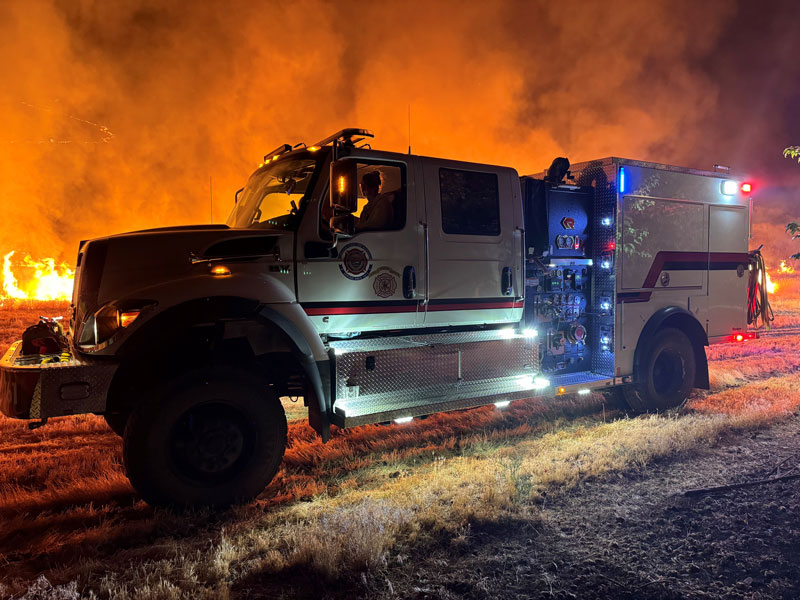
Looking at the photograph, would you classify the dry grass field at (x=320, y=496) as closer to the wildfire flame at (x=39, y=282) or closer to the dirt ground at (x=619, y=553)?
the dirt ground at (x=619, y=553)

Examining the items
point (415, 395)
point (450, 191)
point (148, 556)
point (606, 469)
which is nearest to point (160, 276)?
point (148, 556)

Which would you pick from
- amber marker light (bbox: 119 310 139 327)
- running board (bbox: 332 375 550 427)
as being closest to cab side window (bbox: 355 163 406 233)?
running board (bbox: 332 375 550 427)

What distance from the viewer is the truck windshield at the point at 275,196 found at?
218 inches

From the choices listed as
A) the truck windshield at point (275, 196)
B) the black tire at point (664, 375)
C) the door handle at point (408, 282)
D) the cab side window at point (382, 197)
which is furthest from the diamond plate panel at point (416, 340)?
the black tire at point (664, 375)

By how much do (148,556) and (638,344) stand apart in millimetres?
6621

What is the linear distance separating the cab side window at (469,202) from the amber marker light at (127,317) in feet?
10.4

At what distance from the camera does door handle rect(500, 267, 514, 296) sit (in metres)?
6.49

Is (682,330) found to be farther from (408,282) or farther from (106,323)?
(106,323)

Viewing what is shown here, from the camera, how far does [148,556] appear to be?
12.7ft

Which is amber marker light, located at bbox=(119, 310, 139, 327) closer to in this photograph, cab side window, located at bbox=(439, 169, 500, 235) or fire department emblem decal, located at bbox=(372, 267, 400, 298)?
fire department emblem decal, located at bbox=(372, 267, 400, 298)

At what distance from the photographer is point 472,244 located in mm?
6262

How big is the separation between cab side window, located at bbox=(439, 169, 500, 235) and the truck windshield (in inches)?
59.9

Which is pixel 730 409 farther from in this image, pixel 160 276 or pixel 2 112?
pixel 2 112

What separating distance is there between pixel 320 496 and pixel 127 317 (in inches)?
90.4
